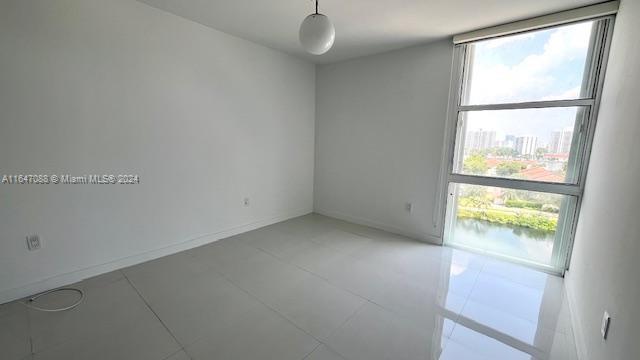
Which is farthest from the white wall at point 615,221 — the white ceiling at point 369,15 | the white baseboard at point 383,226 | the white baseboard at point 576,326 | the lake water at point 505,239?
the white baseboard at point 383,226

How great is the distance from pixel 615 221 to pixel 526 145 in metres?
1.39

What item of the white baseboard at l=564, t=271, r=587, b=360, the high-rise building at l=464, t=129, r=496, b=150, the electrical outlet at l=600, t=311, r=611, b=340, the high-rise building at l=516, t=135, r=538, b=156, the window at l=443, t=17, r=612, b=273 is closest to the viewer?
the electrical outlet at l=600, t=311, r=611, b=340

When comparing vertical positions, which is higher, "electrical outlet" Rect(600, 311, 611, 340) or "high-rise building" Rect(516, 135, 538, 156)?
"high-rise building" Rect(516, 135, 538, 156)

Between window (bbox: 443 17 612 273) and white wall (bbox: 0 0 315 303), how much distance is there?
2.54 m

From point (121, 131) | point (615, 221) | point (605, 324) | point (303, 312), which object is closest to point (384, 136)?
point (615, 221)

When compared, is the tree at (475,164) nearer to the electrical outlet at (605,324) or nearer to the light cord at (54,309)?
the electrical outlet at (605,324)

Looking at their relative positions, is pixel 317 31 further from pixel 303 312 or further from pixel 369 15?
pixel 303 312

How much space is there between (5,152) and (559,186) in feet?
15.3

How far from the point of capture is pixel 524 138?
8.63ft

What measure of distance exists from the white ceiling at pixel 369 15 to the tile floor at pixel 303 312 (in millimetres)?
2446

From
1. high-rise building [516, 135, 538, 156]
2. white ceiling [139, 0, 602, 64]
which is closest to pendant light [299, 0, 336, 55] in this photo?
white ceiling [139, 0, 602, 64]

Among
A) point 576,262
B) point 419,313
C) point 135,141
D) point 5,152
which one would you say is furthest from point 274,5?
point 576,262

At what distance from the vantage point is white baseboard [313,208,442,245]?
3.28 metres

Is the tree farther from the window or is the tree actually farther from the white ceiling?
the white ceiling
